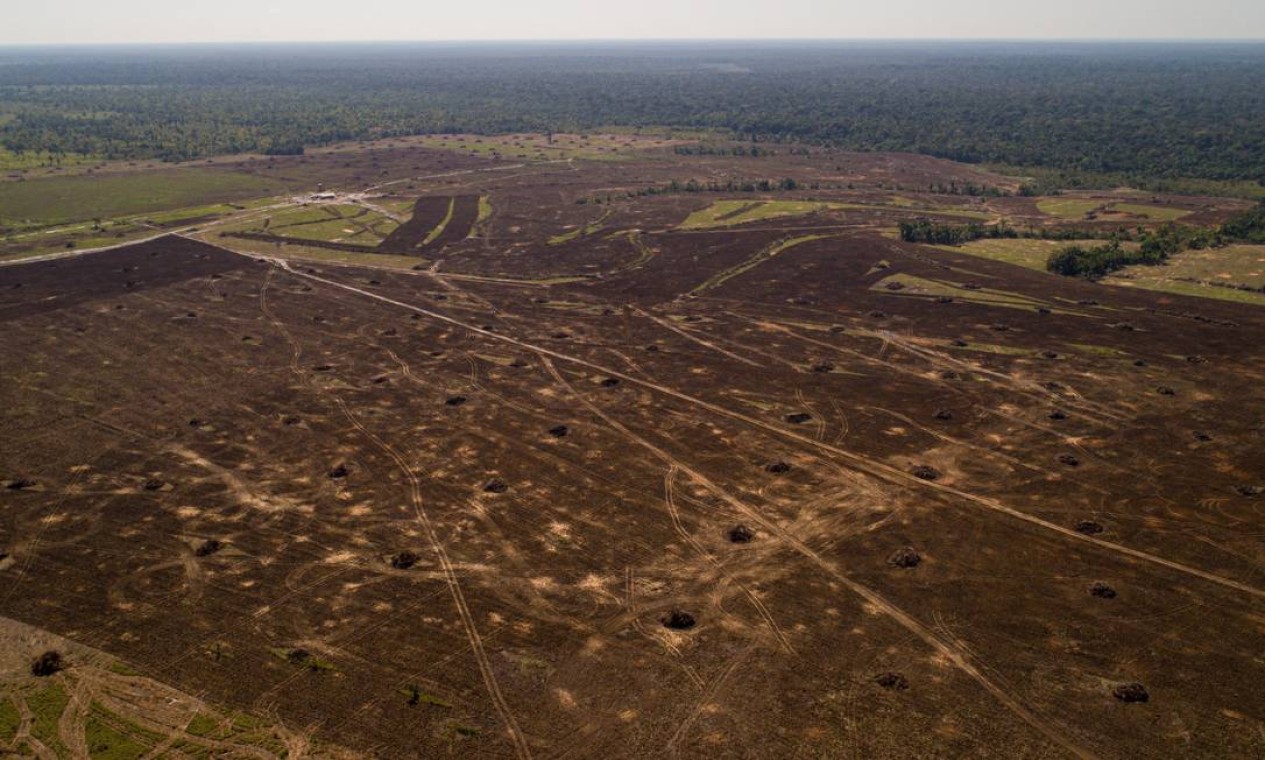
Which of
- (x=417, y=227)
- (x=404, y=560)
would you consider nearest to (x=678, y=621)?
(x=404, y=560)

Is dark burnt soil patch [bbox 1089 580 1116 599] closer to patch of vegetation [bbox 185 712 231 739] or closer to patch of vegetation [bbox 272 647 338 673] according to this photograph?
patch of vegetation [bbox 272 647 338 673]

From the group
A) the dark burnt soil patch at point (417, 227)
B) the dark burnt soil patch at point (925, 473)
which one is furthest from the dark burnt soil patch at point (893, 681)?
the dark burnt soil patch at point (417, 227)

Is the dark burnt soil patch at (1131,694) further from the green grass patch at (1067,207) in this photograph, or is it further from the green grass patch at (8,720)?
the green grass patch at (1067,207)

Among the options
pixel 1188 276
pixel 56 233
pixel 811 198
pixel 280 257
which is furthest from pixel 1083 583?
pixel 56 233

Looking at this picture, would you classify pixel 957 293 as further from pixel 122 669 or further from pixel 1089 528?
pixel 122 669

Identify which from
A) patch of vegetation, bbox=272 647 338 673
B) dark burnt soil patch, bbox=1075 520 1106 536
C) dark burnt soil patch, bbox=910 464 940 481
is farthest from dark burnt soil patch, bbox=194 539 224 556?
dark burnt soil patch, bbox=1075 520 1106 536

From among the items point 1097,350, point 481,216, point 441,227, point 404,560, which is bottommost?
point 1097,350
